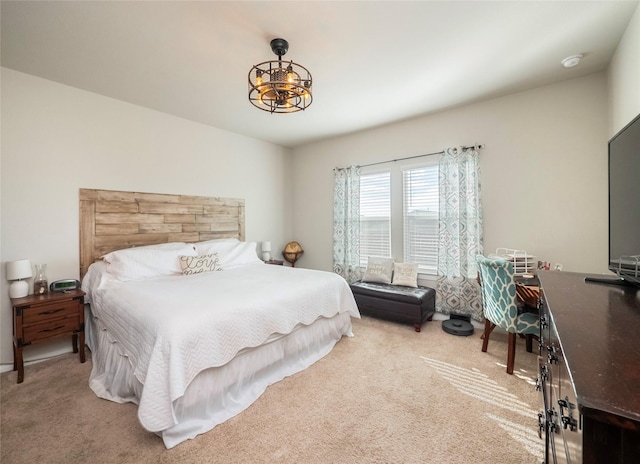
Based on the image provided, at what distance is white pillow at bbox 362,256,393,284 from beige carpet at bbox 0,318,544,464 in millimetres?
1384

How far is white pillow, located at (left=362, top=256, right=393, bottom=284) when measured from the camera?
391 centimetres

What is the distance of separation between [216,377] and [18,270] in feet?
6.87

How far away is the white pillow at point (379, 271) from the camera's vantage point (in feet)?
12.8

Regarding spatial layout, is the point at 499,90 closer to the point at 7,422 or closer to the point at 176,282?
the point at 176,282

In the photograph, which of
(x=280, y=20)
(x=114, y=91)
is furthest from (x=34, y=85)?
(x=280, y=20)

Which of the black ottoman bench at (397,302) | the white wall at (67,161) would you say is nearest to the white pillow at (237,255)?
the white wall at (67,161)

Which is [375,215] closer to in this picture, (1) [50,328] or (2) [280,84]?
(2) [280,84]

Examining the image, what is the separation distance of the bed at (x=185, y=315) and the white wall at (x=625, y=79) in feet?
8.90

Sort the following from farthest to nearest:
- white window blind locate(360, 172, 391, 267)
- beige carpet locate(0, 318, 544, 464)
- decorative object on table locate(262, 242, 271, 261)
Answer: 1. decorative object on table locate(262, 242, 271, 261)
2. white window blind locate(360, 172, 391, 267)
3. beige carpet locate(0, 318, 544, 464)

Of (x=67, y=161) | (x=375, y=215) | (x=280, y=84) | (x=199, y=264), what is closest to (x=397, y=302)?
(x=375, y=215)

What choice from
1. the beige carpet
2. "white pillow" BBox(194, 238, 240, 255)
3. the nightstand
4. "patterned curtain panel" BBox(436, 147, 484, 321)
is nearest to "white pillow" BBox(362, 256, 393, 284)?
"patterned curtain panel" BBox(436, 147, 484, 321)

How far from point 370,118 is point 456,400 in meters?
3.37

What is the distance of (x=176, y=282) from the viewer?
2631 millimetres

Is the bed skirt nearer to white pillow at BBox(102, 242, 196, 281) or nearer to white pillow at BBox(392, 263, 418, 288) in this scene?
white pillow at BBox(102, 242, 196, 281)
